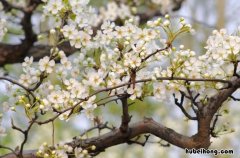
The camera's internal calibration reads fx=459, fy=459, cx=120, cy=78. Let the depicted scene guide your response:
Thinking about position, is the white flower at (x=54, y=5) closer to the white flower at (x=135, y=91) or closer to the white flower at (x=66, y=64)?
the white flower at (x=66, y=64)

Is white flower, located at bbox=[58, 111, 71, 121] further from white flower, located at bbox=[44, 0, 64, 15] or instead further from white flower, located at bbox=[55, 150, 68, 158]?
white flower, located at bbox=[44, 0, 64, 15]

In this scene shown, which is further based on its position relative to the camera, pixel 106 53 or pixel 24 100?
pixel 106 53

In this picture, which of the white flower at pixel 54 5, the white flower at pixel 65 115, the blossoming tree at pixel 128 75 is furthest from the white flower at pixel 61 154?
the white flower at pixel 54 5

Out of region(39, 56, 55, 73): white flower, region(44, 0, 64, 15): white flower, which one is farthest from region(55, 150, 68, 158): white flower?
region(44, 0, 64, 15): white flower

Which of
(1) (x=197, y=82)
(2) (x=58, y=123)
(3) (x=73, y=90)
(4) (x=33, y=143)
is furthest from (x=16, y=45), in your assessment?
(2) (x=58, y=123)

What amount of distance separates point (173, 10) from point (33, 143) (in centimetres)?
202

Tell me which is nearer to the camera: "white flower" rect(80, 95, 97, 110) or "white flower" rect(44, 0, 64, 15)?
"white flower" rect(80, 95, 97, 110)

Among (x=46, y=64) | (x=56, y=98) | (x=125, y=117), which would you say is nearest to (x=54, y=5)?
(x=46, y=64)

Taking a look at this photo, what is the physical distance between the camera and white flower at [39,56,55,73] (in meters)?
1.46

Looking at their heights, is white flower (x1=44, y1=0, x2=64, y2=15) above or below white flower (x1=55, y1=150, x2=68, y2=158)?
above

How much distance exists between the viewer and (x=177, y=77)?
1.32m

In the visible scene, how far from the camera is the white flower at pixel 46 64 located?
4.78 ft

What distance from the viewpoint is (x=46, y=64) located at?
4.81 ft

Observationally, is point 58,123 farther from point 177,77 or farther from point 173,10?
point 177,77
